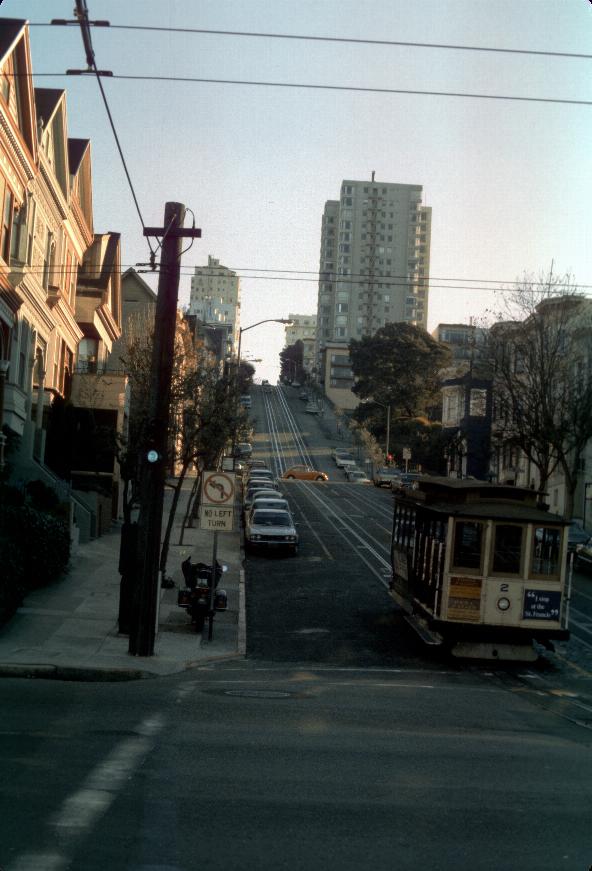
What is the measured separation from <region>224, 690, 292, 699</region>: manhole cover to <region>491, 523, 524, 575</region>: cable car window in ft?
20.4

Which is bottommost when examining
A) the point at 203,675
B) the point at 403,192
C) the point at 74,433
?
the point at 203,675

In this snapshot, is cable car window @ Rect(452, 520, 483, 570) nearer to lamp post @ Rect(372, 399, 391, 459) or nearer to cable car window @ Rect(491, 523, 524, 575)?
cable car window @ Rect(491, 523, 524, 575)

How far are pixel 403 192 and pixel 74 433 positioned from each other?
145 m

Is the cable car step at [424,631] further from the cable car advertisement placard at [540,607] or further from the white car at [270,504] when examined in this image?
the white car at [270,504]

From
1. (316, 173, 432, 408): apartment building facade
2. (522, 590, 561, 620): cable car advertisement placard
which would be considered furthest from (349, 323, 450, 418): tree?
(522, 590, 561, 620): cable car advertisement placard

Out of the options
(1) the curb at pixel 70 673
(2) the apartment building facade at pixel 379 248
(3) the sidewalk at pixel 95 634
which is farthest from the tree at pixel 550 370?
(2) the apartment building facade at pixel 379 248

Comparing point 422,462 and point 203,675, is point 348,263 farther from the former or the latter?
point 203,675

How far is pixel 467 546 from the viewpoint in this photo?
18734mm

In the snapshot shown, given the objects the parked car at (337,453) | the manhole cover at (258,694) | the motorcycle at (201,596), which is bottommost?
the manhole cover at (258,694)

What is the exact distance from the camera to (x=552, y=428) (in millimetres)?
43562

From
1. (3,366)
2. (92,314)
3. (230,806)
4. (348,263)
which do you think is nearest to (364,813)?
(230,806)

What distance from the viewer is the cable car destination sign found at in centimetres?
1956

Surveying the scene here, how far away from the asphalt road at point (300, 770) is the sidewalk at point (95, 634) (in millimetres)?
832

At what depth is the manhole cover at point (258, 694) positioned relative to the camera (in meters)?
13.5
